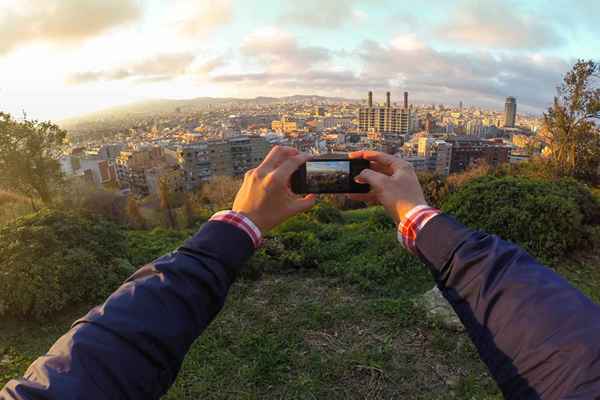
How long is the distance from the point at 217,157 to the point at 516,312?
4190cm

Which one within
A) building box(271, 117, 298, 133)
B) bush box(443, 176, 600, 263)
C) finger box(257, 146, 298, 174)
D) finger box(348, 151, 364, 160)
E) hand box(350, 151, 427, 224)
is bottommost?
building box(271, 117, 298, 133)

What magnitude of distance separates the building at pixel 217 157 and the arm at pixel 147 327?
38.6m

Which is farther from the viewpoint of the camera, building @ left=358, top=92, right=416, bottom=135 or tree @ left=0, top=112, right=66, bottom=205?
building @ left=358, top=92, right=416, bottom=135

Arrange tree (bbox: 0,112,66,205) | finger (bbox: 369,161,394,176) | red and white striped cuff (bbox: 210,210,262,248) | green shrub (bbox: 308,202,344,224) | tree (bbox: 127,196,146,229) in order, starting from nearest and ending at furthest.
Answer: red and white striped cuff (bbox: 210,210,262,248) < finger (bbox: 369,161,394,176) < green shrub (bbox: 308,202,344,224) < tree (bbox: 0,112,66,205) < tree (bbox: 127,196,146,229)

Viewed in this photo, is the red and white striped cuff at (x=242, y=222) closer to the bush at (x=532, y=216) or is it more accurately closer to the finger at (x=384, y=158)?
the finger at (x=384, y=158)

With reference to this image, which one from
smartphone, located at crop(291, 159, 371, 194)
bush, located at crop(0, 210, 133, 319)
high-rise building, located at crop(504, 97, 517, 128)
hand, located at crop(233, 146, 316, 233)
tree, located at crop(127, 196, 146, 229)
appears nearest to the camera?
hand, located at crop(233, 146, 316, 233)

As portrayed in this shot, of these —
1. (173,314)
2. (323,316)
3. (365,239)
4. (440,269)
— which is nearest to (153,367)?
(173,314)

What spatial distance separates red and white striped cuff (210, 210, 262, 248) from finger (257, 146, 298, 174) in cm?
26

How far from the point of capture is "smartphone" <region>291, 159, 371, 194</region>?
5.08 feet

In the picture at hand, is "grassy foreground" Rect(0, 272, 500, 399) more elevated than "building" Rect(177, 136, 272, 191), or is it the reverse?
"grassy foreground" Rect(0, 272, 500, 399)

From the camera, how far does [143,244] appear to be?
18.2ft

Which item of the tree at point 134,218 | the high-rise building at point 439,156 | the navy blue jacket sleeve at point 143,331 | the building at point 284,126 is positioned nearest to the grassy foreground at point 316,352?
the navy blue jacket sleeve at point 143,331

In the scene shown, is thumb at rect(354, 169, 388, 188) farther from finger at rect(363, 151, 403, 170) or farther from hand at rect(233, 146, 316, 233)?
hand at rect(233, 146, 316, 233)

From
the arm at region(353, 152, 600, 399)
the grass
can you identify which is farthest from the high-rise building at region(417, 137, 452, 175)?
the arm at region(353, 152, 600, 399)
